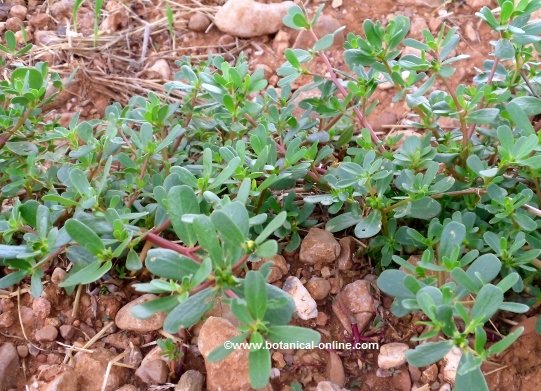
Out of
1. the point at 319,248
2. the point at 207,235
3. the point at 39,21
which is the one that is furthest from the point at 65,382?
the point at 39,21

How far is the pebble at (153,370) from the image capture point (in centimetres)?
152

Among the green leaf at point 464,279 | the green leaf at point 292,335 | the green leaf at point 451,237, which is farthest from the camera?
the green leaf at point 451,237

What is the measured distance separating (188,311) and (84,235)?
0.32 metres

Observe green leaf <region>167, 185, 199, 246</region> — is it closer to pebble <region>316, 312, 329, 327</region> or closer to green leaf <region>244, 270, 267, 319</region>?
green leaf <region>244, 270, 267, 319</region>

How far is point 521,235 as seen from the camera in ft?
4.76

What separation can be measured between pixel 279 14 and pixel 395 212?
147 centimetres

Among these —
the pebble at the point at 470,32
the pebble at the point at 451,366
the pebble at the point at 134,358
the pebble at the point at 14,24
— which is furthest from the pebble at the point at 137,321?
the pebble at the point at 470,32

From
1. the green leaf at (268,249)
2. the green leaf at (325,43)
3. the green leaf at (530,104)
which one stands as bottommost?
the green leaf at (268,249)

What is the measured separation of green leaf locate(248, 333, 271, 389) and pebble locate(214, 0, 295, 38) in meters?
1.95

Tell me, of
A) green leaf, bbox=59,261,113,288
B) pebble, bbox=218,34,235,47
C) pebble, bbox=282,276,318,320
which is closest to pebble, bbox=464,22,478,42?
pebble, bbox=218,34,235,47

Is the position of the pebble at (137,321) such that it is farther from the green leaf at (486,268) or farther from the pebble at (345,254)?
the green leaf at (486,268)

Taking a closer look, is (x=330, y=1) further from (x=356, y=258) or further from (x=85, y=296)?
(x=85, y=296)

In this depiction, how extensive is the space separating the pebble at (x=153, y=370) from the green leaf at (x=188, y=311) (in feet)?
1.38

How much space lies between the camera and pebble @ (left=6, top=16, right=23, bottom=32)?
2.74 meters
